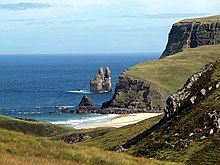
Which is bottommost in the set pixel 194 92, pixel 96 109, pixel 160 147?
pixel 96 109

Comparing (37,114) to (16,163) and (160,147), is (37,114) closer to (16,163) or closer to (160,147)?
(160,147)

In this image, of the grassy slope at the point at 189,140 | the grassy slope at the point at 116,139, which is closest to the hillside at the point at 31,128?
the grassy slope at the point at 116,139

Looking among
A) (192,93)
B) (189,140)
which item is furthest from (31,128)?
(189,140)

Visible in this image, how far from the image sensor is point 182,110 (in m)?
53.5

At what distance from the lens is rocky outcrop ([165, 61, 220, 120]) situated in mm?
53281

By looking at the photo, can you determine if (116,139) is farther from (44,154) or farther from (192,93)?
(44,154)

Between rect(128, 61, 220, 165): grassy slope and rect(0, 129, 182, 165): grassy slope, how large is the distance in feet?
56.7

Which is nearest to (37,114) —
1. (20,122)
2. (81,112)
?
(81,112)

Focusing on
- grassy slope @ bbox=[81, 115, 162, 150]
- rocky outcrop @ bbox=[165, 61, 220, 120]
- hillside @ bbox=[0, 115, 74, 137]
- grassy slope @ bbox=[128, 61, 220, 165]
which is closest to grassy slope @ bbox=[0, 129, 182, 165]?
grassy slope @ bbox=[128, 61, 220, 165]

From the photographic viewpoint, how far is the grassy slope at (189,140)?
40844 mm

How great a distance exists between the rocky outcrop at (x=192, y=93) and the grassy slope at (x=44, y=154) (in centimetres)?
3003

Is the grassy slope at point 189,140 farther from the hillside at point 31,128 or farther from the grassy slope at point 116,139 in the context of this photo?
the hillside at point 31,128

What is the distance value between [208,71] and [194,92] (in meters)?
4.33

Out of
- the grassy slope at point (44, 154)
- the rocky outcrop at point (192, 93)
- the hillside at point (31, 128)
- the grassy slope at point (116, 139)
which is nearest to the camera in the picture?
the grassy slope at point (44, 154)
